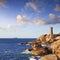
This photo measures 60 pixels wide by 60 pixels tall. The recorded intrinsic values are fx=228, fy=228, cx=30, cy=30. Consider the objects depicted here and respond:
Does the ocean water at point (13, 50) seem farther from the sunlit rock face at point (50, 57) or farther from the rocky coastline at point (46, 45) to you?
the sunlit rock face at point (50, 57)

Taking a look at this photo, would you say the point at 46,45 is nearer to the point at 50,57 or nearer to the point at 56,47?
the point at 56,47

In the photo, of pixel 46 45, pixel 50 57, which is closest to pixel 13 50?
pixel 46 45

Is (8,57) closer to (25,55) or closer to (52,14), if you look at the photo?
(25,55)

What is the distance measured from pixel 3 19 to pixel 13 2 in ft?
1.50

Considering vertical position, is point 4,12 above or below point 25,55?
above

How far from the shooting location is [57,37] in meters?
5.52

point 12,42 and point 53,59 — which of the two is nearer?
point 53,59

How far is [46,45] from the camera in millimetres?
5457

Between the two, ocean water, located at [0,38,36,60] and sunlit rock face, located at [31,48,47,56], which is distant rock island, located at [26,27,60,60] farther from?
ocean water, located at [0,38,36,60]

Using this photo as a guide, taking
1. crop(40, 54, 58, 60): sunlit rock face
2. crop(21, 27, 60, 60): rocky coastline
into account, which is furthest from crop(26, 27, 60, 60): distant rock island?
crop(40, 54, 58, 60): sunlit rock face

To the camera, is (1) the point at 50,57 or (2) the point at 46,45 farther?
(2) the point at 46,45

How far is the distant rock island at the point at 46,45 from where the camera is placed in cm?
536

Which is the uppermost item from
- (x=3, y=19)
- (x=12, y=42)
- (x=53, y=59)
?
(x=3, y=19)

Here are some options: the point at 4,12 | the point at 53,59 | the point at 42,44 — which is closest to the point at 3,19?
the point at 4,12
